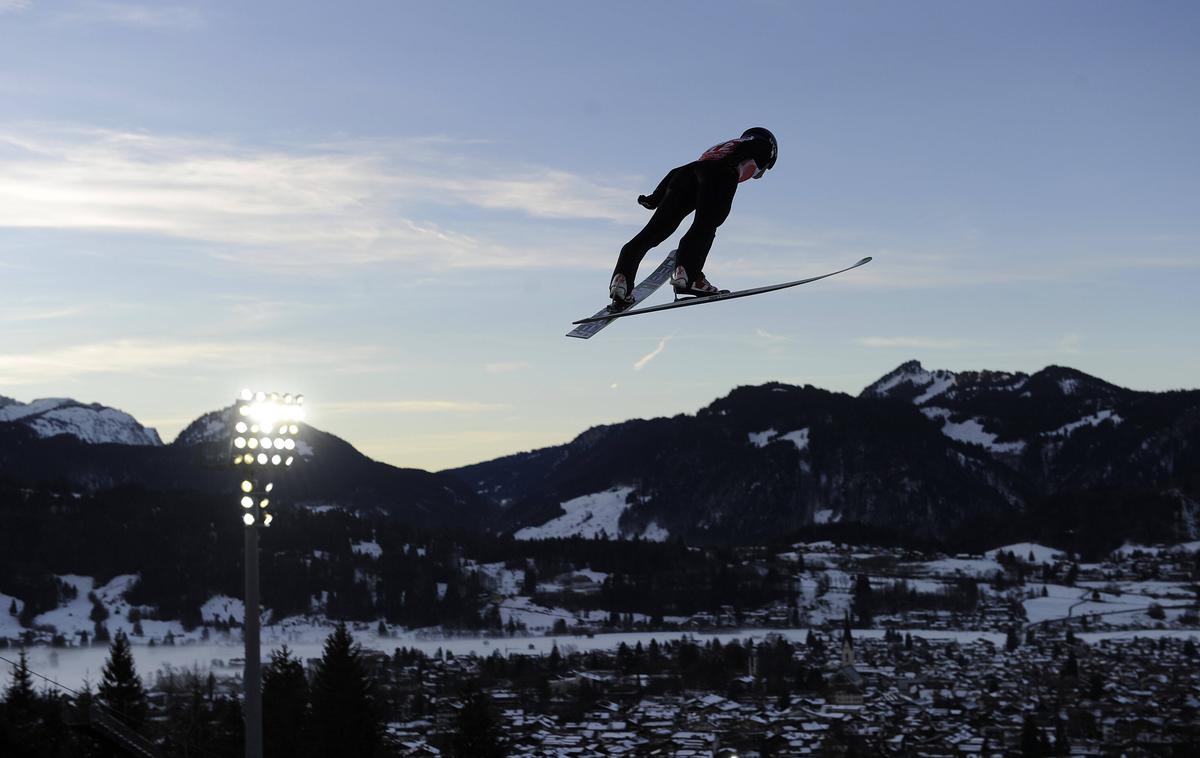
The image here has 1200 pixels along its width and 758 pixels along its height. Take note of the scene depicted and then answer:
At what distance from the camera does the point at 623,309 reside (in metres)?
19.1

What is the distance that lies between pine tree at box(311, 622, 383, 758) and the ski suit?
6628cm

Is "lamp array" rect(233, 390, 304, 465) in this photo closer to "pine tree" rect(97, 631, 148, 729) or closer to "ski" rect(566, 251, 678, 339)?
"ski" rect(566, 251, 678, 339)

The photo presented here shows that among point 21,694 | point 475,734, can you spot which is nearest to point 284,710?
point 475,734

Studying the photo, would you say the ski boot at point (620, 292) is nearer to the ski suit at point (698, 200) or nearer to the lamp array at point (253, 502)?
the ski suit at point (698, 200)

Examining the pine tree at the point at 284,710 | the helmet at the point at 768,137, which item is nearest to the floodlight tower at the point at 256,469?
the helmet at the point at 768,137

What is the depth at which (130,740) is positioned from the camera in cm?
5844

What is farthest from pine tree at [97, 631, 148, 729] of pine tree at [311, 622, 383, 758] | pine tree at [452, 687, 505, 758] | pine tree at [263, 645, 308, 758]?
pine tree at [452, 687, 505, 758]

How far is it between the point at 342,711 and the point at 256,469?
52.2m

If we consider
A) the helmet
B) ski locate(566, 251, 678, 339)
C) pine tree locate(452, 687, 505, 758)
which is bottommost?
pine tree locate(452, 687, 505, 758)

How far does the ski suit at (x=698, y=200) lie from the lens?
1792 centimetres

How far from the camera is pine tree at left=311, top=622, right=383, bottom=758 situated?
80.1m

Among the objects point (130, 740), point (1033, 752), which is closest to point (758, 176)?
point (130, 740)

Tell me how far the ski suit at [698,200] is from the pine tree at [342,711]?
66281 millimetres

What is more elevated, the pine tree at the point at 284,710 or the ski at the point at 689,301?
the ski at the point at 689,301
